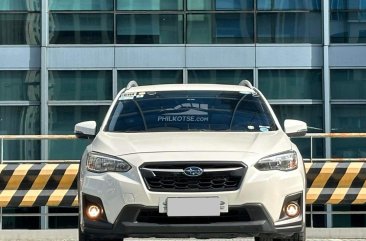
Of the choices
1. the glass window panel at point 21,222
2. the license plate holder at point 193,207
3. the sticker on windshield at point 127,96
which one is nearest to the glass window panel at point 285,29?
the glass window panel at point 21,222

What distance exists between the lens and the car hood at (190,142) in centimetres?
589

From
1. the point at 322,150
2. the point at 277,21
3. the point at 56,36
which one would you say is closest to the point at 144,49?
the point at 56,36

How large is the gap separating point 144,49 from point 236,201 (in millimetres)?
14305

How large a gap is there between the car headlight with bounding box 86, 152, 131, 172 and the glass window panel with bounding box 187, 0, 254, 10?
14172mm

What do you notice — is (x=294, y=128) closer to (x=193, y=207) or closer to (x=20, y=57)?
(x=193, y=207)

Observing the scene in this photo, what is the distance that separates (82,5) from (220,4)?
12.2 ft

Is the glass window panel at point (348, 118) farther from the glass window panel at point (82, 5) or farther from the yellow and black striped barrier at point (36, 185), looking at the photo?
the yellow and black striped barrier at point (36, 185)

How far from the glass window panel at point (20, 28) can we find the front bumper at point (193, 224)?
14717mm

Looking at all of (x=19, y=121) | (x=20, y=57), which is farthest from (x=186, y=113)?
(x=19, y=121)

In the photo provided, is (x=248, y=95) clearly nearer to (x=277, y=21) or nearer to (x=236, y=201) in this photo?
(x=236, y=201)

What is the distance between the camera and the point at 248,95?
297 inches

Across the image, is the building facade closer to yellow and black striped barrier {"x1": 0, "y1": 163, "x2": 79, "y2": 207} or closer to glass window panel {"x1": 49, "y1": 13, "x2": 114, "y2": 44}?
glass window panel {"x1": 49, "y1": 13, "x2": 114, "y2": 44}

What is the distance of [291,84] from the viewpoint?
19.9 meters

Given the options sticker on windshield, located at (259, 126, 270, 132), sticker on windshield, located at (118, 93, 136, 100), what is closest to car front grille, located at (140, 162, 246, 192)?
sticker on windshield, located at (259, 126, 270, 132)
